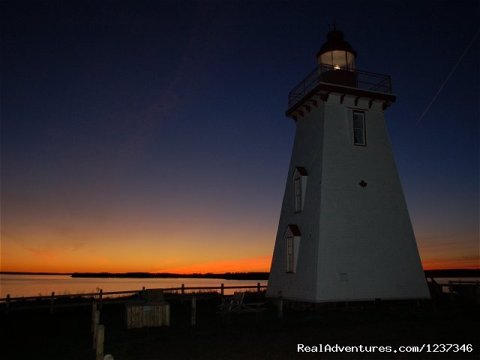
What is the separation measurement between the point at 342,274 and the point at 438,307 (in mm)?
5138

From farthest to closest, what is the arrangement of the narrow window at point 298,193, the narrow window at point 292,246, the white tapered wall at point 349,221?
the narrow window at point 298,193 < the narrow window at point 292,246 < the white tapered wall at point 349,221

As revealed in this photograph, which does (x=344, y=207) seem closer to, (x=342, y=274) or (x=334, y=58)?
(x=342, y=274)

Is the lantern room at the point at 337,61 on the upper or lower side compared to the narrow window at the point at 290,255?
upper

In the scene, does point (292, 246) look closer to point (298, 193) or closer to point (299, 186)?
point (298, 193)

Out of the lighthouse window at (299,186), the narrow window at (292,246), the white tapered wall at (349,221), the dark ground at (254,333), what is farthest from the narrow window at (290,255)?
the dark ground at (254,333)

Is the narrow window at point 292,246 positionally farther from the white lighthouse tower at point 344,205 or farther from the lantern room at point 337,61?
the lantern room at point 337,61

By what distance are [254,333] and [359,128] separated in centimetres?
1054

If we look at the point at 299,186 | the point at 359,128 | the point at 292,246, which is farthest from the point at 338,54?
the point at 292,246

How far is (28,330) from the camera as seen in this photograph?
13750 millimetres

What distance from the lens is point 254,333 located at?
12055 millimetres

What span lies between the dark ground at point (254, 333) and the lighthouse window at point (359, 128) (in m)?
6.91

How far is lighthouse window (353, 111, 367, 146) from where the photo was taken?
1823 centimetres

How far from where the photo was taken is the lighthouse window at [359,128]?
18.2 m

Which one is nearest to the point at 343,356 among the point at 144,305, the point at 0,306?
the point at 144,305
